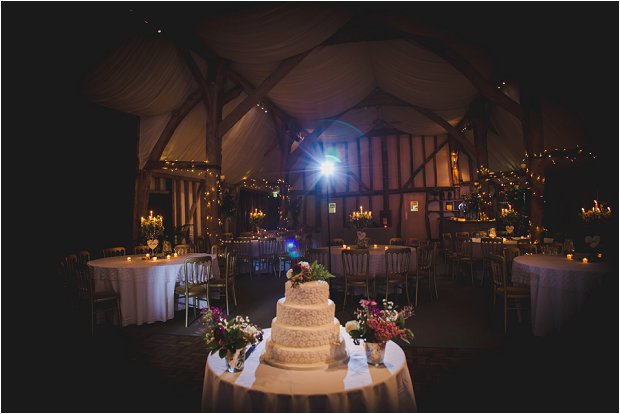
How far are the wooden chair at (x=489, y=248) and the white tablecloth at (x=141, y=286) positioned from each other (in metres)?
5.82

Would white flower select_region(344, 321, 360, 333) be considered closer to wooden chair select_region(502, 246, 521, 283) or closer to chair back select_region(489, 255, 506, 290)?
chair back select_region(489, 255, 506, 290)

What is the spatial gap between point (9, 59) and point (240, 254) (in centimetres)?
590

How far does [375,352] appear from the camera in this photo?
6.79ft

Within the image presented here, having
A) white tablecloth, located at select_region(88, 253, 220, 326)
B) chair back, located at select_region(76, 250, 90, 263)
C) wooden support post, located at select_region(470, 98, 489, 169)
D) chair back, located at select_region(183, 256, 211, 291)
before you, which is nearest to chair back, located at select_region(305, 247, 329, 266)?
chair back, located at select_region(183, 256, 211, 291)

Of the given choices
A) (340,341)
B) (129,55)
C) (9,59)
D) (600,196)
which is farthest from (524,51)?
(9,59)

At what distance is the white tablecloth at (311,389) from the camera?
5.81 feet

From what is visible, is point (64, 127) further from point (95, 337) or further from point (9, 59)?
point (95, 337)

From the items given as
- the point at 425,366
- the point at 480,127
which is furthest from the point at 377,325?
the point at 480,127

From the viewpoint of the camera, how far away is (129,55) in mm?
6715

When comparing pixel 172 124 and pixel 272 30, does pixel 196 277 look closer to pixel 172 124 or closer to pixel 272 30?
pixel 272 30

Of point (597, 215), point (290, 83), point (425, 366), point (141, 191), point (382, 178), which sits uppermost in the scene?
point (290, 83)

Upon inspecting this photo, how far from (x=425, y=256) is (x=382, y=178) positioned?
1219cm

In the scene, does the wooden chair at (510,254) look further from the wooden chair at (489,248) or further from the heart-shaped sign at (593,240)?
the heart-shaped sign at (593,240)

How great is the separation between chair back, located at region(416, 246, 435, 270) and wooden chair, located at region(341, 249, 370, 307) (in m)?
1.09
